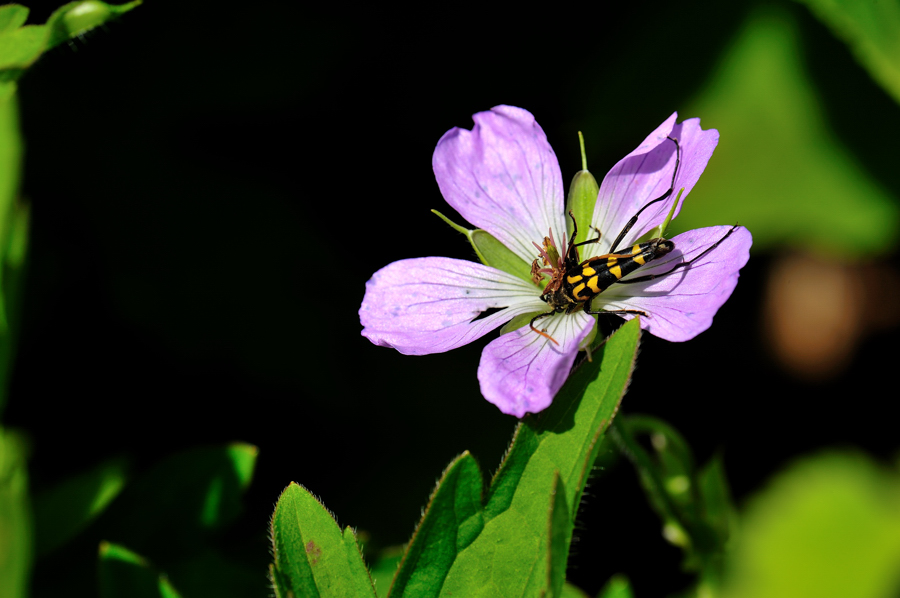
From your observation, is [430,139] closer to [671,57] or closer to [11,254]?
[671,57]

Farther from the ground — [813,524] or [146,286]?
[146,286]

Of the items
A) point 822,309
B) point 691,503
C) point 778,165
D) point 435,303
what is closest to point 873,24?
point 778,165

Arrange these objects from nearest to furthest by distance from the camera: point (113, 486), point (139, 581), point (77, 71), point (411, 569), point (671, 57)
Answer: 1. point (411, 569)
2. point (139, 581)
3. point (113, 486)
4. point (77, 71)
5. point (671, 57)

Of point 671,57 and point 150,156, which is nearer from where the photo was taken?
point 150,156

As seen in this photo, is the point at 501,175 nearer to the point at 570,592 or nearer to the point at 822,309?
the point at 570,592

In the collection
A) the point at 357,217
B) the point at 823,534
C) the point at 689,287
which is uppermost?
the point at 357,217

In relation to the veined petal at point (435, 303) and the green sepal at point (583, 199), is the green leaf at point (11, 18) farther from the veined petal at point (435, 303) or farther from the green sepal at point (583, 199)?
the green sepal at point (583, 199)

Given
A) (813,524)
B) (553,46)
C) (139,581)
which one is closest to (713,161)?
(553,46)

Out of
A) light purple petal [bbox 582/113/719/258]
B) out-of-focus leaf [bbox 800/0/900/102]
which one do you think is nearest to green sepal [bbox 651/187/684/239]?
light purple petal [bbox 582/113/719/258]
